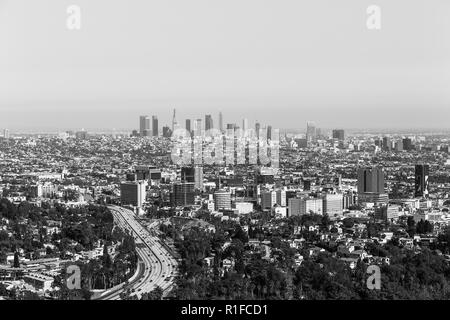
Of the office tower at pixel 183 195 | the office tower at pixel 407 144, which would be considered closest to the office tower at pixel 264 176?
the office tower at pixel 183 195

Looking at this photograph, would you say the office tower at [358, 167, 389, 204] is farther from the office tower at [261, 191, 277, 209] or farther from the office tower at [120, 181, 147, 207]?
the office tower at [120, 181, 147, 207]

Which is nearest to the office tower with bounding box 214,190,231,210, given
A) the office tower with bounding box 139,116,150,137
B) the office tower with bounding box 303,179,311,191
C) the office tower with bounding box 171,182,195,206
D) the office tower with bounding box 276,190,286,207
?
the office tower with bounding box 171,182,195,206

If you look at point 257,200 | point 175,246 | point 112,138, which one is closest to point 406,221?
point 257,200

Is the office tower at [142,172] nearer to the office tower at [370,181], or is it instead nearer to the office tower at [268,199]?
the office tower at [268,199]

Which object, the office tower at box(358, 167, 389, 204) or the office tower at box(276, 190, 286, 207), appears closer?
the office tower at box(276, 190, 286, 207)

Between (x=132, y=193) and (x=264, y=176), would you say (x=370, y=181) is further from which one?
(x=132, y=193)

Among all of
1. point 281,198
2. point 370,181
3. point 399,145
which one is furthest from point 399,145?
point 281,198
